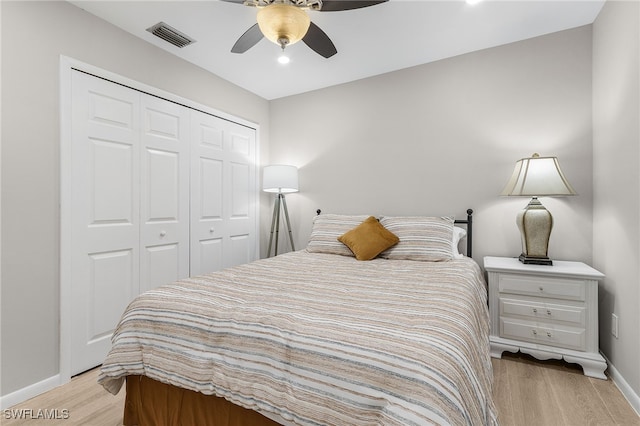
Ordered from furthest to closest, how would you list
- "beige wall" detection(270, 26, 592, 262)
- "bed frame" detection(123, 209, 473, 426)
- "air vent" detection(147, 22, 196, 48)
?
"beige wall" detection(270, 26, 592, 262)
"air vent" detection(147, 22, 196, 48)
"bed frame" detection(123, 209, 473, 426)

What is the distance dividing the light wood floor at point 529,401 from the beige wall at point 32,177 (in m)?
0.25

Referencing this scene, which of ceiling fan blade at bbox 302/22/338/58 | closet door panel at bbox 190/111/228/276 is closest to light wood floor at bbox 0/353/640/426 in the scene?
closet door panel at bbox 190/111/228/276

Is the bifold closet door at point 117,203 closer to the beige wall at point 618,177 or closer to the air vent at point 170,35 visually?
the air vent at point 170,35

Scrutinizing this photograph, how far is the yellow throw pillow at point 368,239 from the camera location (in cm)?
267

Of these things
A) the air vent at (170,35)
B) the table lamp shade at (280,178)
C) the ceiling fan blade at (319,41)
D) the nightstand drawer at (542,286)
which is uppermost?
the air vent at (170,35)

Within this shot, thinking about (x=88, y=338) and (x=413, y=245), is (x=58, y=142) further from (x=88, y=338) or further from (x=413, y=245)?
A: (x=413, y=245)

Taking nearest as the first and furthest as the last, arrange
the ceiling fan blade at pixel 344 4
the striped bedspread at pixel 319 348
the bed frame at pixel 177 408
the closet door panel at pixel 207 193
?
the striped bedspread at pixel 319 348 < the bed frame at pixel 177 408 < the ceiling fan blade at pixel 344 4 < the closet door panel at pixel 207 193

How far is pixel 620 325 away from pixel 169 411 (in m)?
2.71

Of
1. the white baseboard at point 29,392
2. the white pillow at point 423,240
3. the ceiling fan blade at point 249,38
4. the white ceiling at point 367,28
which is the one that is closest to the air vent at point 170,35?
the white ceiling at point 367,28

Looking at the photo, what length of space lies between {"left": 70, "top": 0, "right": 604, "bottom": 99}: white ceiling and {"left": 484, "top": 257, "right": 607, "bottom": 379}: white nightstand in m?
1.92

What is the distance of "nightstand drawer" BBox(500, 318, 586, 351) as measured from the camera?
2.18 metres

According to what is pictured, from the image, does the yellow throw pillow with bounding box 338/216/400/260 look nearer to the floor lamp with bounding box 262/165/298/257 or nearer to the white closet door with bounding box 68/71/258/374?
the floor lamp with bounding box 262/165/298/257

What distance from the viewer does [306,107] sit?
3.88 meters

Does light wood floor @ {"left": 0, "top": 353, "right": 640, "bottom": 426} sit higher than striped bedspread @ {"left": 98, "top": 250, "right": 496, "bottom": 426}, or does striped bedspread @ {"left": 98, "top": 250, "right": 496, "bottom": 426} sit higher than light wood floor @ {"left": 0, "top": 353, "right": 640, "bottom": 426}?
striped bedspread @ {"left": 98, "top": 250, "right": 496, "bottom": 426}
